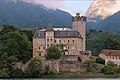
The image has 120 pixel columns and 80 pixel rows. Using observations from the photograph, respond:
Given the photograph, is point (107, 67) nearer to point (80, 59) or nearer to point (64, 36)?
point (80, 59)

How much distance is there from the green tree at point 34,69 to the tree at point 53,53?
4712 millimetres

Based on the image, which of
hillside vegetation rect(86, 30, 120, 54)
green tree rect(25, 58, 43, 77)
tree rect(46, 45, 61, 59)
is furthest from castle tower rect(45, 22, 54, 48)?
hillside vegetation rect(86, 30, 120, 54)

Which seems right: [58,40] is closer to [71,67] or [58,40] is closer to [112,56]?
[71,67]

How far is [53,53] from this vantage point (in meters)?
87.8

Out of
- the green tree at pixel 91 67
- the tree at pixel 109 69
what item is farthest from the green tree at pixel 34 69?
the tree at pixel 109 69

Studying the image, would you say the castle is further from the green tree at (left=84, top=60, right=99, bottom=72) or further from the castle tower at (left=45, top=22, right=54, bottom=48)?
the green tree at (left=84, top=60, right=99, bottom=72)

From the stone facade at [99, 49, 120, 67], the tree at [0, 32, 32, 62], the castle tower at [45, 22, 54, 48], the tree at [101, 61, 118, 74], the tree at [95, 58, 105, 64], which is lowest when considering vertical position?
the tree at [101, 61, 118, 74]

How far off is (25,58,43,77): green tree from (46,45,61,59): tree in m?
4.71

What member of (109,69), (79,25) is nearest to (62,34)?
(79,25)

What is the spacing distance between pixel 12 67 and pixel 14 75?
213 cm

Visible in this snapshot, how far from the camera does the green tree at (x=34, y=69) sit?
82.8 metres

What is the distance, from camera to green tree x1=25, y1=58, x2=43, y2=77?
8281 cm

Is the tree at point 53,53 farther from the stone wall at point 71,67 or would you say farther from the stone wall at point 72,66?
the stone wall at point 72,66

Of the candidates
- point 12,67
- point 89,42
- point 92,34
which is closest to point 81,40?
point 12,67
